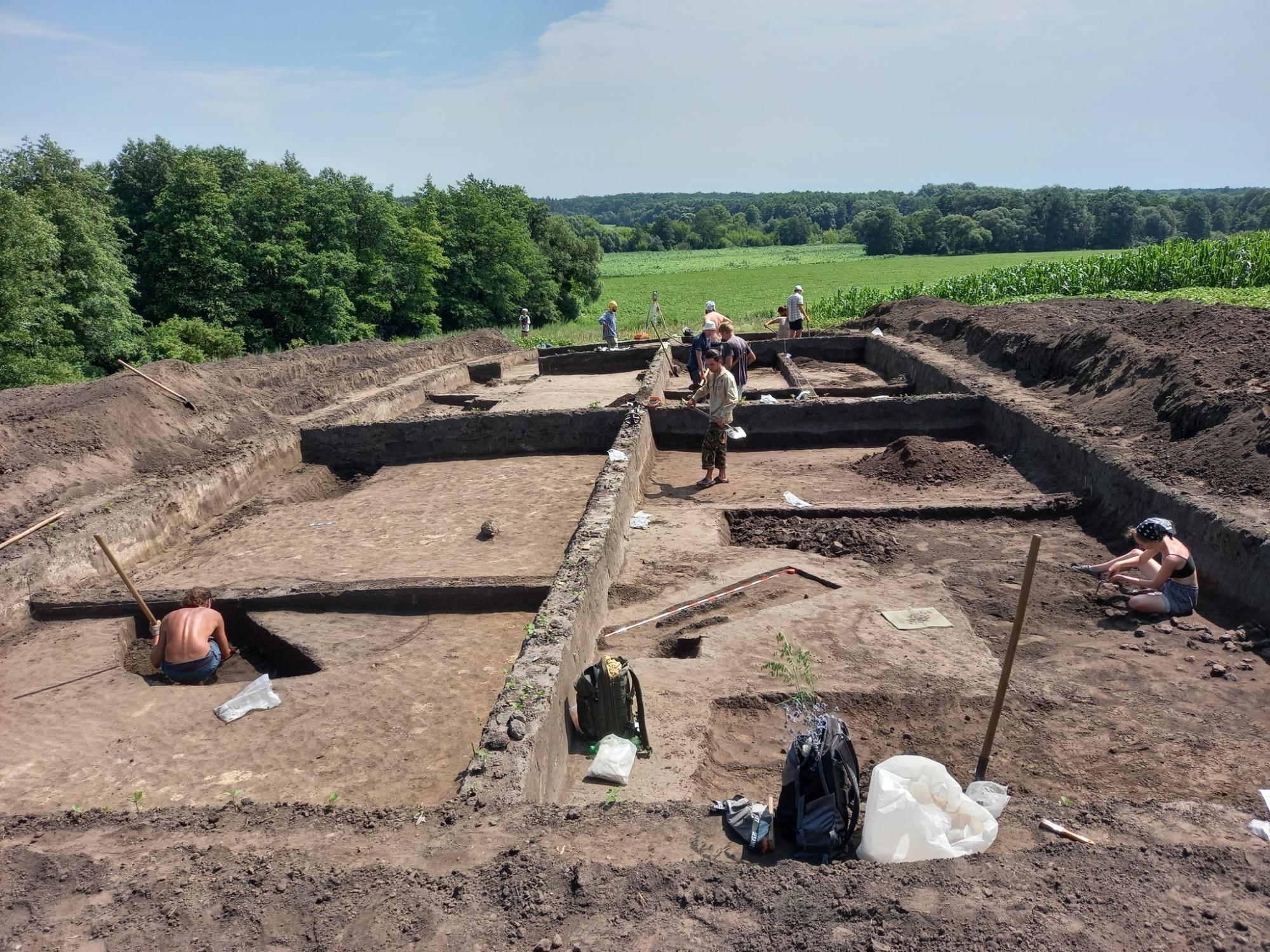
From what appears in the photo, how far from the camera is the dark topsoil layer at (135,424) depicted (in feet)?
30.4

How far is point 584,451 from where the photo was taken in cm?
1141

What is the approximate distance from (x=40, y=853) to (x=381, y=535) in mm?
5061

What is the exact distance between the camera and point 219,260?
2786 cm

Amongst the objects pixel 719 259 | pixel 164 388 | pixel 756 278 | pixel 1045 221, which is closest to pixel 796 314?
pixel 164 388

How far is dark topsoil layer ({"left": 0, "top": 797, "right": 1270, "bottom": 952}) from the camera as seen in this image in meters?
2.62

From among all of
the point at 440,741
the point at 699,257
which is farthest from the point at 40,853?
the point at 699,257

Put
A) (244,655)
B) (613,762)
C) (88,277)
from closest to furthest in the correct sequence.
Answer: (613,762), (244,655), (88,277)

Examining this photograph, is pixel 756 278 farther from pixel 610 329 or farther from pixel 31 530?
pixel 31 530

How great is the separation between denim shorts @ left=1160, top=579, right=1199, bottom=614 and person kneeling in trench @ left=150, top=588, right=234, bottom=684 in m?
7.02

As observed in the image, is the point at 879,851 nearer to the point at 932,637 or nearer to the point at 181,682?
the point at 932,637

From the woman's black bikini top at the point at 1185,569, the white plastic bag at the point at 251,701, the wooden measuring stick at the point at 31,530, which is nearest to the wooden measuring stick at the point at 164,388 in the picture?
the wooden measuring stick at the point at 31,530

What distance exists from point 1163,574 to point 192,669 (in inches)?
281

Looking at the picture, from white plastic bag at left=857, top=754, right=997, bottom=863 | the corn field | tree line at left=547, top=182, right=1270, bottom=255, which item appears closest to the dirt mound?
white plastic bag at left=857, top=754, right=997, bottom=863

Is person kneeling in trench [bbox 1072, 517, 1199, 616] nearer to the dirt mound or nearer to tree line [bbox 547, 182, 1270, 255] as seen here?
the dirt mound
